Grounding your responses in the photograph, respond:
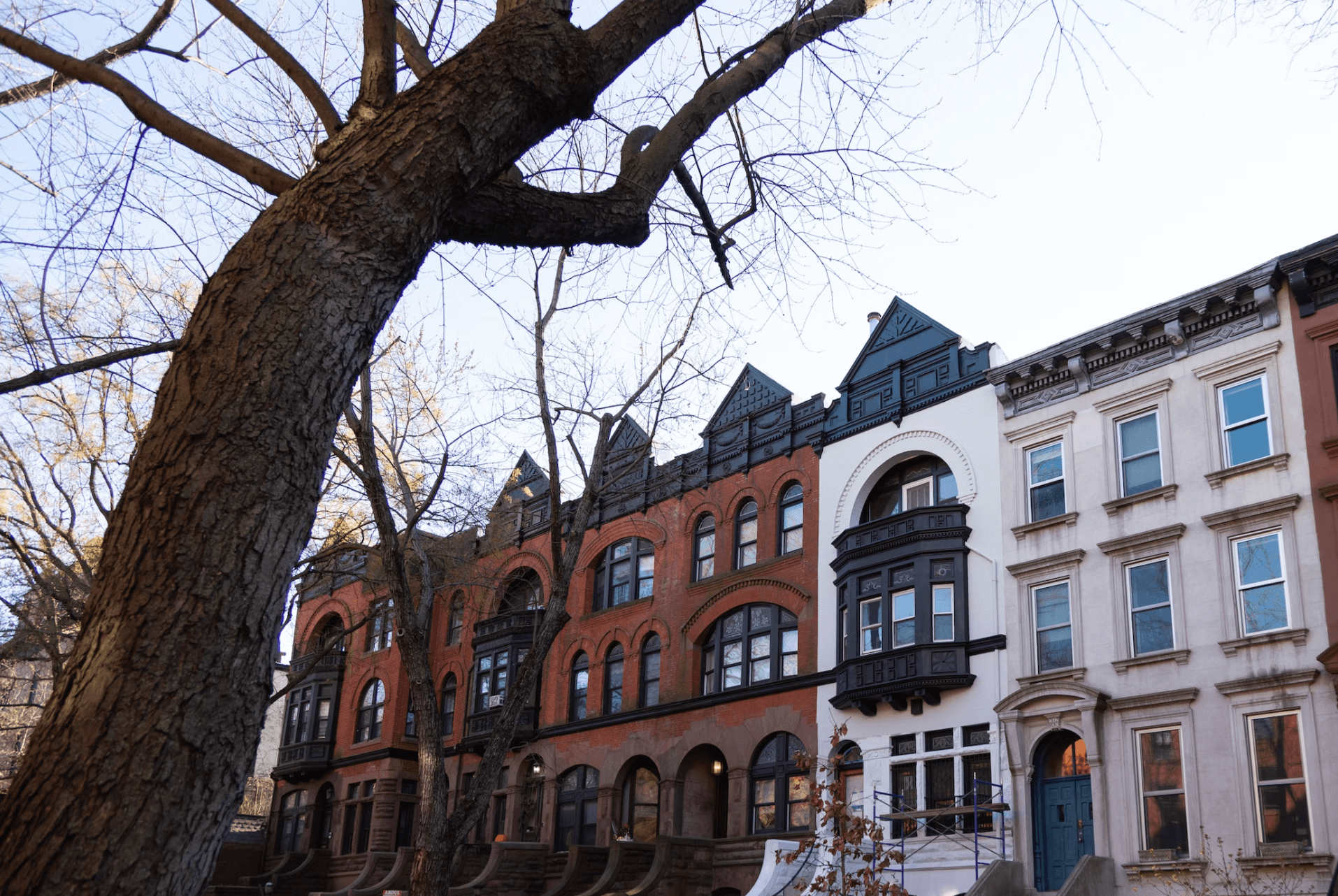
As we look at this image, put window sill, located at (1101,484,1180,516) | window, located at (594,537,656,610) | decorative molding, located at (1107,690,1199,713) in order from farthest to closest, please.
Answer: window, located at (594,537,656,610), window sill, located at (1101,484,1180,516), decorative molding, located at (1107,690,1199,713)

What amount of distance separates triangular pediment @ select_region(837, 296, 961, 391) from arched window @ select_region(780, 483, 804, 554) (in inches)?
114

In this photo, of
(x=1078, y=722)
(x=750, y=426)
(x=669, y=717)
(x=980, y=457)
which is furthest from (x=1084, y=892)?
(x=750, y=426)

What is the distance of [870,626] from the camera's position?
2617cm

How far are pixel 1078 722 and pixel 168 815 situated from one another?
20999 millimetres

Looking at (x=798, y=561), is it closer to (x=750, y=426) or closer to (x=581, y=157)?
(x=750, y=426)

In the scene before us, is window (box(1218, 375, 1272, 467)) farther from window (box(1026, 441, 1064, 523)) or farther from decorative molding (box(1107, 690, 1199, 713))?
decorative molding (box(1107, 690, 1199, 713))

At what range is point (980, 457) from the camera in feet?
83.8

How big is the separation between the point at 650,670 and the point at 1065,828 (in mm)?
13229

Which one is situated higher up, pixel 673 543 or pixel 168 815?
pixel 673 543

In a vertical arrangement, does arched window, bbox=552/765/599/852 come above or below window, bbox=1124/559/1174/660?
below

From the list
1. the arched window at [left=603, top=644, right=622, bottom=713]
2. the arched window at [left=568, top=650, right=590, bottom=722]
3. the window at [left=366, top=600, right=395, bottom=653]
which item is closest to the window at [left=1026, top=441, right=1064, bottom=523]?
the arched window at [left=603, top=644, right=622, bottom=713]

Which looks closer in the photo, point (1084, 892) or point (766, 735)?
point (1084, 892)

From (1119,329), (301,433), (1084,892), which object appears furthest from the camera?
(1119,329)

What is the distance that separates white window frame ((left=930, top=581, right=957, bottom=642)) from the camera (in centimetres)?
2470
